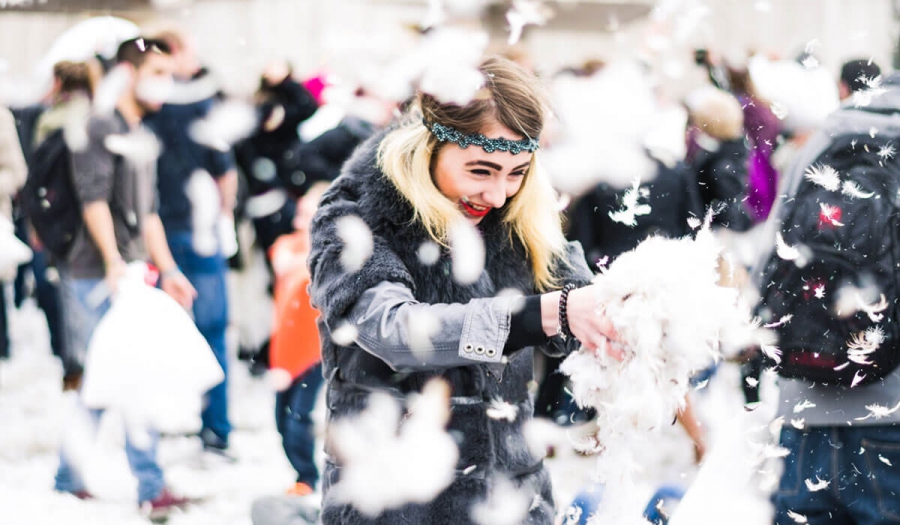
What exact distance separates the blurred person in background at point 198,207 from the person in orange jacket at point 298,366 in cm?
76

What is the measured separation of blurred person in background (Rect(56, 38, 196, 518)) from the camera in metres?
4.21

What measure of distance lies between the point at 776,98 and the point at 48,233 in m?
3.40

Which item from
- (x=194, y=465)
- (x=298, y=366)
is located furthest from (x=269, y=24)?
(x=298, y=366)

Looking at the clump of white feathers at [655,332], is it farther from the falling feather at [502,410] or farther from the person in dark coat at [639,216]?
the person in dark coat at [639,216]

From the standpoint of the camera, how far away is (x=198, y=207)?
191 inches

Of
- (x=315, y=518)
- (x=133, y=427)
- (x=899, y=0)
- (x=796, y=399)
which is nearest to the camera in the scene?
(x=796, y=399)

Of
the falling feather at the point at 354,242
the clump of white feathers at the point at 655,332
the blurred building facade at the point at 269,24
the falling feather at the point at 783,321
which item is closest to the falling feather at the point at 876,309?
the falling feather at the point at 783,321

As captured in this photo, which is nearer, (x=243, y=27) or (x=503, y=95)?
(x=503, y=95)

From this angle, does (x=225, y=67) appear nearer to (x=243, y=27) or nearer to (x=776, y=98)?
(x=243, y=27)

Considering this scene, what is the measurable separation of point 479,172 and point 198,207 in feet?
9.93

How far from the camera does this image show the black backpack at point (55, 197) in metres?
4.52

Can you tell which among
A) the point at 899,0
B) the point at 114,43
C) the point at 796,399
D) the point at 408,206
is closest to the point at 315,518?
the point at 408,206

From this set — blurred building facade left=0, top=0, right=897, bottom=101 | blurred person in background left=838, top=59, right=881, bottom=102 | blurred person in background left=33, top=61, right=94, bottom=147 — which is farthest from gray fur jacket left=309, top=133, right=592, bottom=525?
blurred building facade left=0, top=0, right=897, bottom=101

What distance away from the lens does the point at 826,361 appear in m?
2.19
